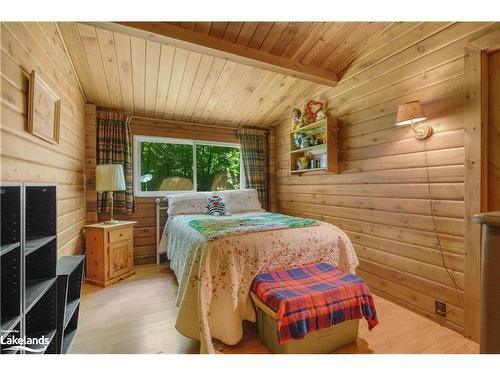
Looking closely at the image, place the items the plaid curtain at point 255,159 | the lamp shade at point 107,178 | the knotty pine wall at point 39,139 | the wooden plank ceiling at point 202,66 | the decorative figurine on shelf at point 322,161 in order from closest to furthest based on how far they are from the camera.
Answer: the knotty pine wall at point 39,139 < the wooden plank ceiling at point 202,66 < the lamp shade at point 107,178 < the decorative figurine on shelf at point 322,161 < the plaid curtain at point 255,159

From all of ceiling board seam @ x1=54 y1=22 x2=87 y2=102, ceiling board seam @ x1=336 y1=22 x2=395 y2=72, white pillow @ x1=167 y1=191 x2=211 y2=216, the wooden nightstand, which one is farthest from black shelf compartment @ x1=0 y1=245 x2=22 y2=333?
ceiling board seam @ x1=336 y1=22 x2=395 y2=72

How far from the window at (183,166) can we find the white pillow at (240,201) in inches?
21.7

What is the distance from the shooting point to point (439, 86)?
69.5 inches

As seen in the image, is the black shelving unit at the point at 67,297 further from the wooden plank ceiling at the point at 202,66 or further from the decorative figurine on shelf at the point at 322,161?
the decorative figurine on shelf at the point at 322,161

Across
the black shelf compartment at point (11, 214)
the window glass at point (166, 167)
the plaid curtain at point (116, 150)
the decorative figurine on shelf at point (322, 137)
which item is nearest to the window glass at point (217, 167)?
the window glass at point (166, 167)

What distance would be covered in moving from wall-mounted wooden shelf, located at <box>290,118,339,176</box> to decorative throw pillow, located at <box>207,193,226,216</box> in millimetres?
1122

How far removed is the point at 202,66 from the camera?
241 cm

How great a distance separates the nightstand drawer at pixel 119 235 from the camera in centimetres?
248

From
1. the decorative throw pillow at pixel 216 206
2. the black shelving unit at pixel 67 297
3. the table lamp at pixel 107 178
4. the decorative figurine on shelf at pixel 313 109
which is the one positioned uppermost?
the decorative figurine on shelf at pixel 313 109

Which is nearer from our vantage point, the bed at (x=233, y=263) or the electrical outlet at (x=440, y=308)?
the bed at (x=233, y=263)

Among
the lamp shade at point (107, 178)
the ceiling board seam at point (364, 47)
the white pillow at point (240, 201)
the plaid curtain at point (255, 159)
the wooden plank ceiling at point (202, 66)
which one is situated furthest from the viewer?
the plaid curtain at point (255, 159)

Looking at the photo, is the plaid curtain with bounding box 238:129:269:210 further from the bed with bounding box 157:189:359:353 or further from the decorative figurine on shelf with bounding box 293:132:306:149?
the bed with bounding box 157:189:359:353
